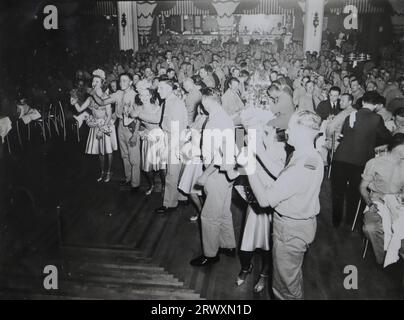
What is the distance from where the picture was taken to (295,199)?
210 cm

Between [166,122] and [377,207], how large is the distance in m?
2.24

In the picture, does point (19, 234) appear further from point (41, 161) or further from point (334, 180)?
point (334, 180)

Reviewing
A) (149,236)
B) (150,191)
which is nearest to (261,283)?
(149,236)

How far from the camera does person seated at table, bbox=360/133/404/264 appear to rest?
9.82 ft

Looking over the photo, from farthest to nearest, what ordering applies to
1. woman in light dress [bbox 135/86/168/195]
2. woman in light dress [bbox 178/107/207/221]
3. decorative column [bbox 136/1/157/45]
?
1. decorative column [bbox 136/1/157/45]
2. woman in light dress [bbox 135/86/168/195]
3. woman in light dress [bbox 178/107/207/221]

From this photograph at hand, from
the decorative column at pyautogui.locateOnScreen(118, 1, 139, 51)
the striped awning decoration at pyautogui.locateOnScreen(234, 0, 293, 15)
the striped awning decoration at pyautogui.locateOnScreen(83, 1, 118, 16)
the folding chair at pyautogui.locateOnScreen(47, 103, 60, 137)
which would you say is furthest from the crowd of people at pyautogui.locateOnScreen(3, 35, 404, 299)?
the striped awning decoration at pyautogui.locateOnScreen(234, 0, 293, 15)

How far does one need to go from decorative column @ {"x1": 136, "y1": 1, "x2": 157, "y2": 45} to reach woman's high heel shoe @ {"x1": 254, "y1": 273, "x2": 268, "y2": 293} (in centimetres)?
1108

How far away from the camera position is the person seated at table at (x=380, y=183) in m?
2.99

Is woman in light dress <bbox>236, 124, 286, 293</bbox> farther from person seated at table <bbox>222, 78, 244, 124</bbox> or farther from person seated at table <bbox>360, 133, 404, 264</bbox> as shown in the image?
person seated at table <bbox>222, 78, 244, 124</bbox>

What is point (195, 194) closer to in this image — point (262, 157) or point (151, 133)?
point (151, 133)

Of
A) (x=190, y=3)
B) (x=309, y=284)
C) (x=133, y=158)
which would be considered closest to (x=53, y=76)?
(x=133, y=158)

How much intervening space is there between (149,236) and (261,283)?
1.29 metres

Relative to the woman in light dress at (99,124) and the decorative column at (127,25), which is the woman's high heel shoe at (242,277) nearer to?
the woman in light dress at (99,124)

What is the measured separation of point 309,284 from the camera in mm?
2955
